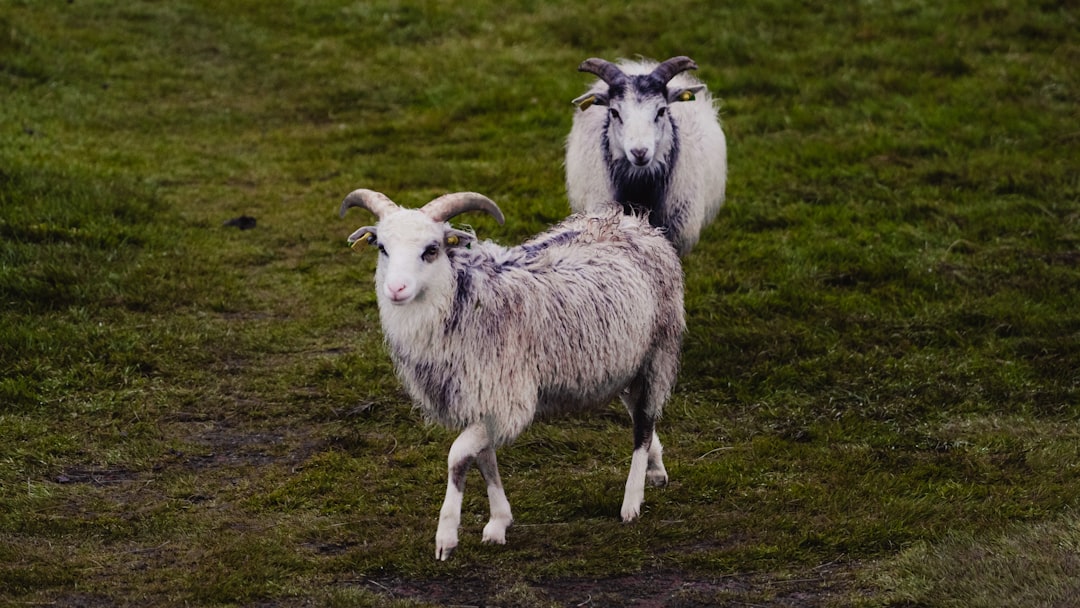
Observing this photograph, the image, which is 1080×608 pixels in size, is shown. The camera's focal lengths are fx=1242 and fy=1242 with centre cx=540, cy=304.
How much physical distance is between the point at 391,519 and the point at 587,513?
1.00 m

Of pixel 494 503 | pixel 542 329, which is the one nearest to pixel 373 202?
pixel 542 329

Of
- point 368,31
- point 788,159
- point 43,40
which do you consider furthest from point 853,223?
point 43,40

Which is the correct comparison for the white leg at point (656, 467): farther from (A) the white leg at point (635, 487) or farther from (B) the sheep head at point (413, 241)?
(B) the sheep head at point (413, 241)

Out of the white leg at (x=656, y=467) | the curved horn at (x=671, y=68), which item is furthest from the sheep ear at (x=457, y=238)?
the curved horn at (x=671, y=68)

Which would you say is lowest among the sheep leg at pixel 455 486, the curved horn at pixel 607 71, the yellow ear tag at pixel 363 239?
the sheep leg at pixel 455 486

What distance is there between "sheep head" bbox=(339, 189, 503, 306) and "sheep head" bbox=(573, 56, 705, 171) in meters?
2.19

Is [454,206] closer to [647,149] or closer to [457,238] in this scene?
[457,238]

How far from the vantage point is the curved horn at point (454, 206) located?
5.70 metres

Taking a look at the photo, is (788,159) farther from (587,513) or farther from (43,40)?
(43,40)

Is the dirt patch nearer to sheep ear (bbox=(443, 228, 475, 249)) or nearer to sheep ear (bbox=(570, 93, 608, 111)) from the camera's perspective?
sheep ear (bbox=(443, 228, 475, 249))

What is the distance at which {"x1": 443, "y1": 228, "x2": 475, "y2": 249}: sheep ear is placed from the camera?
18.5 feet

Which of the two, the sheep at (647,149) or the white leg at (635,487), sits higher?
the sheep at (647,149)

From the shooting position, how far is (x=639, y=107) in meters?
8.00

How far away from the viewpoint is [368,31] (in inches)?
658
